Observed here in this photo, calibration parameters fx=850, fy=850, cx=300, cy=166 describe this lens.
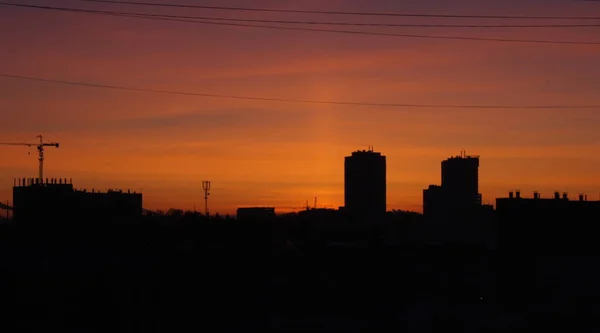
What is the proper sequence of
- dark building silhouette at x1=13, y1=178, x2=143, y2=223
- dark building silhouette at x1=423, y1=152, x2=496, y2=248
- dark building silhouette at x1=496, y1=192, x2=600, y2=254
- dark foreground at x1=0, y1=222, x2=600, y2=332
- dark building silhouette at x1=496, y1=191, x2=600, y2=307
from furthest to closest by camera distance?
1. dark building silhouette at x1=423, y1=152, x2=496, y2=248
2. dark building silhouette at x1=13, y1=178, x2=143, y2=223
3. dark building silhouette at x1=496, y1=192, x2=600, y2=254
4. dark building silhouette at x1=496, y1=191, x2=600, y2=307
5. dark foreground at x1=0, y1=222, x2=600, y2=332

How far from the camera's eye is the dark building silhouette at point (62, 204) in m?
88.5

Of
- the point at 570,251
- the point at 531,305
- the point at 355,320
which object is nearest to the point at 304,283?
the point at 355,320

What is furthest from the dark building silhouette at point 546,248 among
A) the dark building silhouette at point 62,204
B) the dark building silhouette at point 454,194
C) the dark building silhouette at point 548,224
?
the dark building silhouette at point 454,194

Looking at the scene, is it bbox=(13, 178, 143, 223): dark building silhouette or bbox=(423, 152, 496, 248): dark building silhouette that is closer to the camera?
bbox=(13, 178, 143, 223): dark building silhouette

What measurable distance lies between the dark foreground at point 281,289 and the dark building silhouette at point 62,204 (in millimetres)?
36252

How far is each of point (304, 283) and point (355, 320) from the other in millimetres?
4634

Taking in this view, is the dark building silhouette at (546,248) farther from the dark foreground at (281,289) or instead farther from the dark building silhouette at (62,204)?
the dark building silhouette at (62,204)

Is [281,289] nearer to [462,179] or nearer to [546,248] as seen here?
[546,248]

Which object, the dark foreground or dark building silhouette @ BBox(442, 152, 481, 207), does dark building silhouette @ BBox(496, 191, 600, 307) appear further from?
dark building silhouette @ BBox(442, 152, 481, 207)

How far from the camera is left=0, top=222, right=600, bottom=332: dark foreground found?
3588 centimetres

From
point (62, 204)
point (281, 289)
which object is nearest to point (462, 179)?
point (62, 204)

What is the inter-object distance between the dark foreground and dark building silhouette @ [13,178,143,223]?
1427 inches

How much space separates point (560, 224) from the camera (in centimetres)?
6397

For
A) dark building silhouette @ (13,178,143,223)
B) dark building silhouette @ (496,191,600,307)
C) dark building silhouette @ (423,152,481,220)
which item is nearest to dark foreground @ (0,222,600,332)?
dark building silhouette @ (496,191,600,307)
